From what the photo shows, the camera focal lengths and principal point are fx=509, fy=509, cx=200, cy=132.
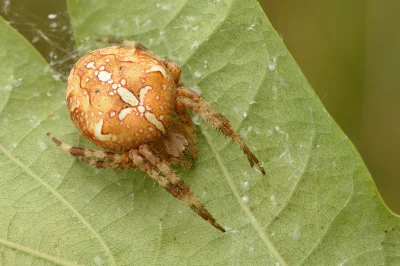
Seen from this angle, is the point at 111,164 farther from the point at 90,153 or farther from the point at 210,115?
the point at 210,115

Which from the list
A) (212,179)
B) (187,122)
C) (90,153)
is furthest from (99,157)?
(212,179)

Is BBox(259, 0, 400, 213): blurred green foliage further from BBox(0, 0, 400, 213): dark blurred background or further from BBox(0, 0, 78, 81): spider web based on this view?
BBox(0, 0, 78, 81): spider web

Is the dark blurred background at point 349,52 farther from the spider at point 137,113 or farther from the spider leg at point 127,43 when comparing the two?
the spider at point 137,113

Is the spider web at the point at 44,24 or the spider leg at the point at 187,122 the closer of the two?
the spider leg at the point at 187,122

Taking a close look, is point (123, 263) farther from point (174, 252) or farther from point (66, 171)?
point (66, 171)

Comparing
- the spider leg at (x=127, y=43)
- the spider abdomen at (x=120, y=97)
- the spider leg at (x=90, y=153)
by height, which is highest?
the spider leg at (x=127, y=43)

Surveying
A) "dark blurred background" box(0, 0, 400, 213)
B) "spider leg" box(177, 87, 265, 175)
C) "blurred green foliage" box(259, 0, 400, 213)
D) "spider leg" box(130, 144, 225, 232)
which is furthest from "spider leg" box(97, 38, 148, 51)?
"blurred green foliage" box(259, 0, 400, 213)

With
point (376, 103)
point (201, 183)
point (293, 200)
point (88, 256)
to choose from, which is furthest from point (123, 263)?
point (376, 103)

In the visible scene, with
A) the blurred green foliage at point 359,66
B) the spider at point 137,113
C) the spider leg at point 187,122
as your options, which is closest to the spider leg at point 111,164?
the spider at point 137,113
